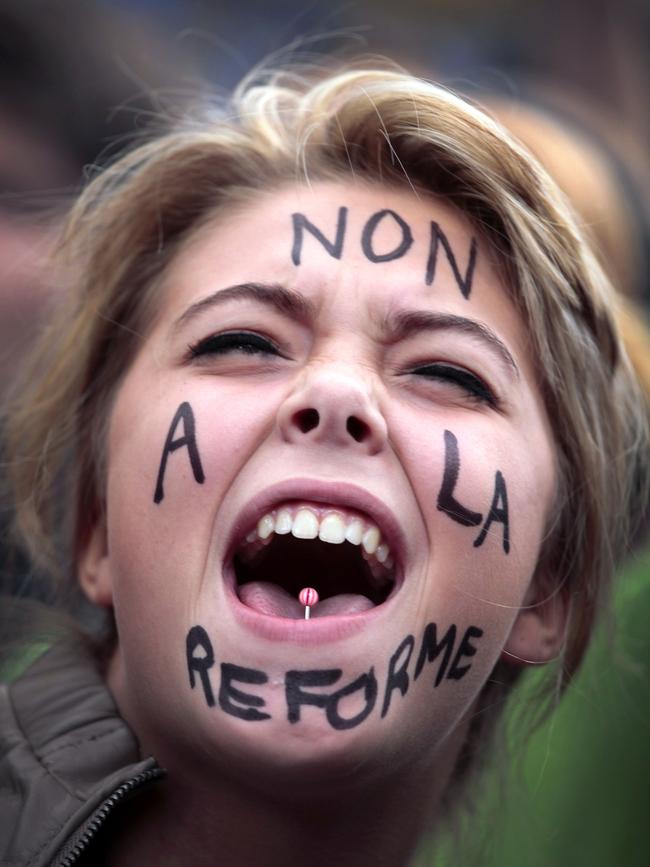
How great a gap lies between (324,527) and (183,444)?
0.27 metres

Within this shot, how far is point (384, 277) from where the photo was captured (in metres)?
1.82

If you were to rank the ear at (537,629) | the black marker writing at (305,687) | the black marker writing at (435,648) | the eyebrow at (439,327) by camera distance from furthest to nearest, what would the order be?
the ear at (537,629) → the eyebrow at (439,327) → the black marker writing at (435,648) → the black marker writing at (305,687)

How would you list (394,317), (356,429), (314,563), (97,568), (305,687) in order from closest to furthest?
(305,687) → (356,429) → (394,317) → (314,563) → (97,568)

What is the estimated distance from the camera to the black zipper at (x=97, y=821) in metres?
1.61

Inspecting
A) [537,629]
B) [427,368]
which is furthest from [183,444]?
[537,629]

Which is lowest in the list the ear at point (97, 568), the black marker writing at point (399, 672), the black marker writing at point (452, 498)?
the black marker writing at point (399, 672)

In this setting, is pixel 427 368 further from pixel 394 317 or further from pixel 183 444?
pixel 183 444

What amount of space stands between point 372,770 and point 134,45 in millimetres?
3352

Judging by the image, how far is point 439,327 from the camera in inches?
71.7

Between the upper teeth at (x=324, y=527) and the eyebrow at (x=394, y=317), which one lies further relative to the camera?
the eyebrow at (x=394, y=317)

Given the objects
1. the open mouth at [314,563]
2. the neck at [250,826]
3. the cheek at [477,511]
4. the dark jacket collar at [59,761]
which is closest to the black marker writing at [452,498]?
the cheek at [477,511]

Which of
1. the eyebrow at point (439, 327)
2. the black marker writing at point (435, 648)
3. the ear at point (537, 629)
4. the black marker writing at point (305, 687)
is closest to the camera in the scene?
the black marker writing at point (305, 687)

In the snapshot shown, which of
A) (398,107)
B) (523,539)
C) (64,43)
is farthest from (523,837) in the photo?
(64,43)

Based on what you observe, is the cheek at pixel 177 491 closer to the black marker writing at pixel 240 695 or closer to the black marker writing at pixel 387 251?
the black marker writing at pixel 240 695
